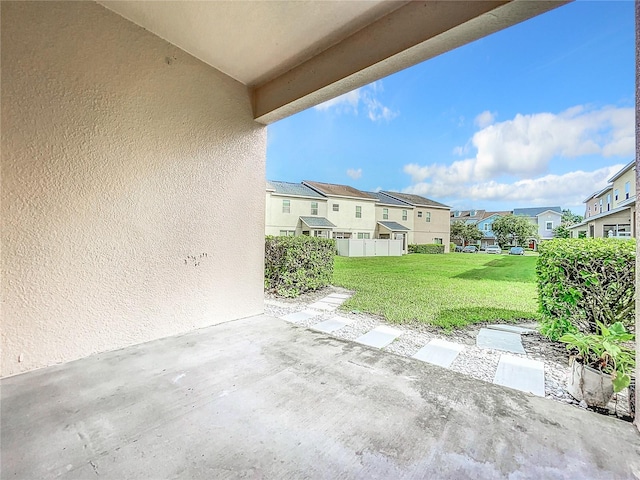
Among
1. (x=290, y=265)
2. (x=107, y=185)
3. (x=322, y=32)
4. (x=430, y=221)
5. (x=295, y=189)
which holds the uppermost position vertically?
(x=295, y=189)

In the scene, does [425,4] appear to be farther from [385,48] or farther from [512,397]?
[512,397]

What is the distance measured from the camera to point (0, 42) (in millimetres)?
1709

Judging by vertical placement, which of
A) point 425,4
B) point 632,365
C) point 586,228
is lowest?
point 632,365

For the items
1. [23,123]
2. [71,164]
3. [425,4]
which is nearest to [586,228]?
[425,4]

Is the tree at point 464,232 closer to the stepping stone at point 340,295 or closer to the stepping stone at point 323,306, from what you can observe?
the stepping stone at point 340,295

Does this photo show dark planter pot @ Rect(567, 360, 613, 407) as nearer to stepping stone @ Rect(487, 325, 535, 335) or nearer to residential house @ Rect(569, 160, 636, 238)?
residential house @ Rect(569, 160, 636, 238)

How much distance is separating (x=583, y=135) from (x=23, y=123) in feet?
15.9

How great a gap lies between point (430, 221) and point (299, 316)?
6.83 meters

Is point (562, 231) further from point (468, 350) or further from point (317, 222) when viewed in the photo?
point (317, 222)

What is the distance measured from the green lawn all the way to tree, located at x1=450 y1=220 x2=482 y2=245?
76 cm

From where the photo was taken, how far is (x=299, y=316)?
3.67 m

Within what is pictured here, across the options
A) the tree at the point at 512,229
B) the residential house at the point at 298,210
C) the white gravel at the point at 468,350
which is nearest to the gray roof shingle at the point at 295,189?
the residential house at the point at 298,210

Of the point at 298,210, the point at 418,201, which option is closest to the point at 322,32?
the point at 298,210

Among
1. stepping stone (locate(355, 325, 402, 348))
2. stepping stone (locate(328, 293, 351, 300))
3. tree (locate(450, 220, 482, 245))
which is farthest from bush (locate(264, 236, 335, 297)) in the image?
tree (locate(450, 220, 482, 245))
